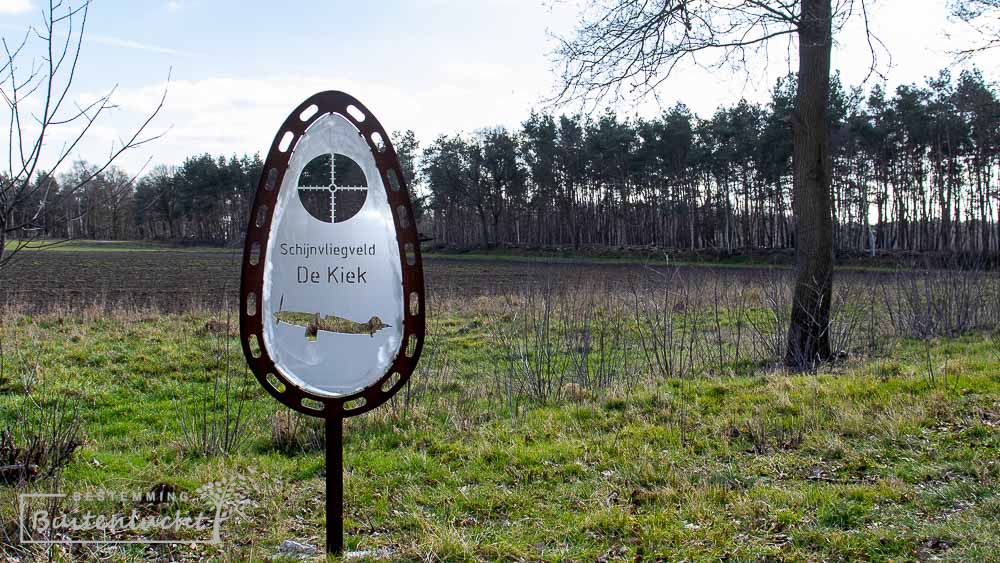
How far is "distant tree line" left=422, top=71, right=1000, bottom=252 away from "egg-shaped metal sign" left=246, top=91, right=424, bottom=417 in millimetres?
33411

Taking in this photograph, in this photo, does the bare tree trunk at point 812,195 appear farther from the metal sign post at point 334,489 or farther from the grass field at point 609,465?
the metal sign post at point 334,489

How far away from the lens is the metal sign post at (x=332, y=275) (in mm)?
3477

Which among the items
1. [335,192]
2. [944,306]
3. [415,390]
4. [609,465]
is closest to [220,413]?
[415,390]

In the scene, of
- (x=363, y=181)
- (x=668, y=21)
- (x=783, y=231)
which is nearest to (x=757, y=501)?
(x=363, y=181)

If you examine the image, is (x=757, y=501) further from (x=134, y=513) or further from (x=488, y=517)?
(x=134, y=513)

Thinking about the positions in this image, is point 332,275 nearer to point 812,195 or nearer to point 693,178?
point 812,195

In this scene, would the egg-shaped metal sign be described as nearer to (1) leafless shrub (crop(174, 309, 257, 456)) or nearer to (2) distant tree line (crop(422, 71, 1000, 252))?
(1) leafless shrub (crop(174, 309, 257, 456))

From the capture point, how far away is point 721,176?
53.6 meters

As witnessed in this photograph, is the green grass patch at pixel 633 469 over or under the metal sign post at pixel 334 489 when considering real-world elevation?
under

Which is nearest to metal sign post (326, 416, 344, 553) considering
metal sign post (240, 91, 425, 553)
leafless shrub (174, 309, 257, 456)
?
metal sign post (240, 91, 425, 553)

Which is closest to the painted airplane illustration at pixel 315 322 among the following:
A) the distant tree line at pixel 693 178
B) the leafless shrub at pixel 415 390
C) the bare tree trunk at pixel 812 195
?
the leafless shrub at pixel 415 390

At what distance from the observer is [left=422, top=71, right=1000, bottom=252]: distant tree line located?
1674 inches

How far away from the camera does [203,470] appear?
4.89 m

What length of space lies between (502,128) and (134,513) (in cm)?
6192
